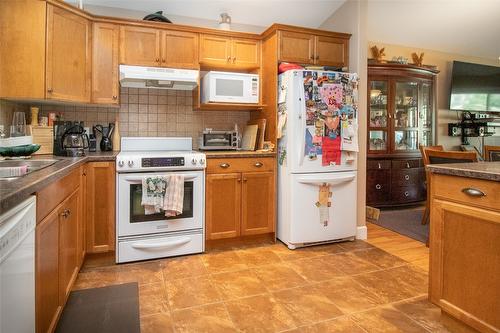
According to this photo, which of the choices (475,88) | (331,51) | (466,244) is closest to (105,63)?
(331,51)

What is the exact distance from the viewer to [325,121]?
2.97 metres

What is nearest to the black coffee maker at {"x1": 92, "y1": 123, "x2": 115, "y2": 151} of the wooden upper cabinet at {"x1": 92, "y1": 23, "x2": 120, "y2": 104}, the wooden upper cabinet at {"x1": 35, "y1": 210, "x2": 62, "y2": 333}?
the wooden upper cabinet at {"x1": 92, "y1": 23, "x2": 120, "y2": 104}

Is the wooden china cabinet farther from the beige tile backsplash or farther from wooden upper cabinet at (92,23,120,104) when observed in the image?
wooden upper cabinet at (92,23,120,104)

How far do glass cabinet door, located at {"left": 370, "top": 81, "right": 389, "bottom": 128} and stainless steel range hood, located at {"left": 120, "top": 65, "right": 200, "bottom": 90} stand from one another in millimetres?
2581

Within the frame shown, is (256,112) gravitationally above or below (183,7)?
below

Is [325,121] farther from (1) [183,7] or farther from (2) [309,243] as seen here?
(1) [183,7]

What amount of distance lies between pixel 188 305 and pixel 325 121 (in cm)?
193

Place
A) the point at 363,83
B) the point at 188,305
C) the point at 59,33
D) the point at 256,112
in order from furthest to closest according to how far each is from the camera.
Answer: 1. the point at 256,112
2. the point at 363,83
3. the point at 59,33
4. the point at 188,305

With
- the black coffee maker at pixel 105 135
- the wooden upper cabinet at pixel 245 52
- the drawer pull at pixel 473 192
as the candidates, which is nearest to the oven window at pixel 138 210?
the black coffee maker at pixel 105 135

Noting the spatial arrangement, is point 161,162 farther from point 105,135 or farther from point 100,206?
point 105,135

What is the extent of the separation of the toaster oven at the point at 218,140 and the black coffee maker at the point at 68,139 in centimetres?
112

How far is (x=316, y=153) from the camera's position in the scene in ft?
9.75

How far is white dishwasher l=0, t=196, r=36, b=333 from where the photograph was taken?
920 millimetres

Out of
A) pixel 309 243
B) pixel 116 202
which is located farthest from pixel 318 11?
pixel 116 202
